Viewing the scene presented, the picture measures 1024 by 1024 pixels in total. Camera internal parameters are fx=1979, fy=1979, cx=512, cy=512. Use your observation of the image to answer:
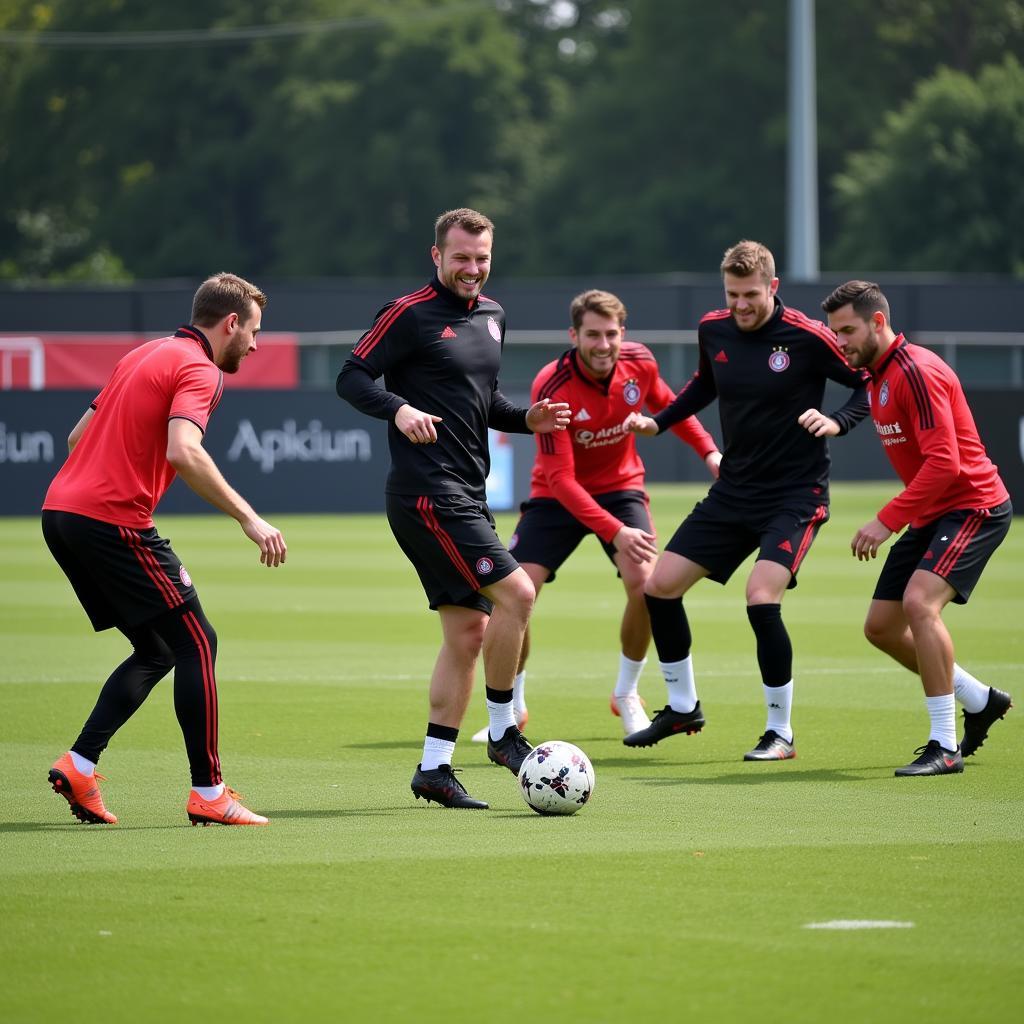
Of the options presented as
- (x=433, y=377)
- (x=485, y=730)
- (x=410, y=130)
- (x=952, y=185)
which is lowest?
(x=485, y=730)

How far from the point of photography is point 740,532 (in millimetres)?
9336

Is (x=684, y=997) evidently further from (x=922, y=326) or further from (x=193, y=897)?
(x=922, y=326)

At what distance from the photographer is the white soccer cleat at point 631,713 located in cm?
971

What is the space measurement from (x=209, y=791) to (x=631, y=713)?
10.1ft

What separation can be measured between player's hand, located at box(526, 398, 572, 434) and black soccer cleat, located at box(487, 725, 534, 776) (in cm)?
124

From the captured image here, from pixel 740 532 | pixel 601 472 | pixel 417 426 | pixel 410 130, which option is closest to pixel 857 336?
pixel 740 532

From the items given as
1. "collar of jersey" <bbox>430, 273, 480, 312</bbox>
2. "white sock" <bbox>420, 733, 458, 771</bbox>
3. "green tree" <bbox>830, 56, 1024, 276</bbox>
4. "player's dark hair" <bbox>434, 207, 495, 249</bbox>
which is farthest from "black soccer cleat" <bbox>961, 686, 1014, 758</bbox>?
"green tree" <bbox>830, 56, 1024, 276</bbox>

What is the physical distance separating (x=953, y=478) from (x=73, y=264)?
63805mm

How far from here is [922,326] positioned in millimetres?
39969

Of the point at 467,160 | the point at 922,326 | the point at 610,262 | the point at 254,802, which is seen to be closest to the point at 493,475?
the point at 922,326

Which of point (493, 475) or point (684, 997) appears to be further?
point (493, 475)

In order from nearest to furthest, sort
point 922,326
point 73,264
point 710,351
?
1. point 710,351
2. point 922,326
3. point 73,264

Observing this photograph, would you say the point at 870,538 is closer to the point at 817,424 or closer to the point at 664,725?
the point at 817,424

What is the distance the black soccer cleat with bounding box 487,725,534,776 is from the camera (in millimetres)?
8047
